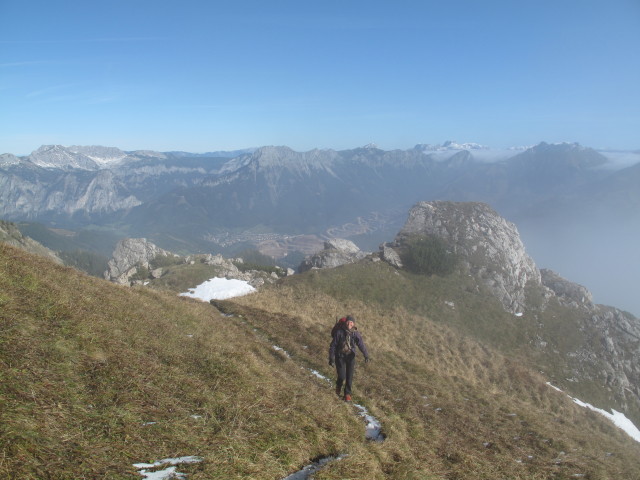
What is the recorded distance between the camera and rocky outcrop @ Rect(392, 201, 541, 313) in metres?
81.9

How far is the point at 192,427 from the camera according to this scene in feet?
28.0

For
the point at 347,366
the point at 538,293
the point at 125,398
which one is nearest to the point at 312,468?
the point at 125,398

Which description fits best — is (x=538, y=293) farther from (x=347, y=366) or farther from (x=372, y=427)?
(x=372, y=427)

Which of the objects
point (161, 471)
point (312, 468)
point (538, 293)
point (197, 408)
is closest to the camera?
point (161, 471)

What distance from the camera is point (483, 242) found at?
92.8 meters

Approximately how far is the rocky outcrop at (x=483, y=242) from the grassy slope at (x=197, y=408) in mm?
65071

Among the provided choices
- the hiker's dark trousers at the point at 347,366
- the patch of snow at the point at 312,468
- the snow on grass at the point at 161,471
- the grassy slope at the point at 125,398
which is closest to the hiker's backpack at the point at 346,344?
the hiker's dark trousers at the point at 347,366

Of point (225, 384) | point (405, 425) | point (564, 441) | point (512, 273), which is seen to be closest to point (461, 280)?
point (512, 273)

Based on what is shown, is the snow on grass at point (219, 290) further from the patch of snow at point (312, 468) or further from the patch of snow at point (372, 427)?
the patch of snow at point (312, 468)

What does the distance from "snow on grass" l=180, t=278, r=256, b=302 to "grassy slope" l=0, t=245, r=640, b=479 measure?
22967 millimetres

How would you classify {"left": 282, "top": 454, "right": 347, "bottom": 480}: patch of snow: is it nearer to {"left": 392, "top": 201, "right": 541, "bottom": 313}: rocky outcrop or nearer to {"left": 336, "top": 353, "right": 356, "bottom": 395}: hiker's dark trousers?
{"left": 336, "top": 353, "right": 356, "bottom": 395}: hiker's dark trousers

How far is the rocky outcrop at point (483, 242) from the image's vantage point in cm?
8194

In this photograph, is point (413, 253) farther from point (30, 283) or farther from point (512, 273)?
point (30, 283)

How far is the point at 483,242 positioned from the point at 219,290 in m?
73.0
